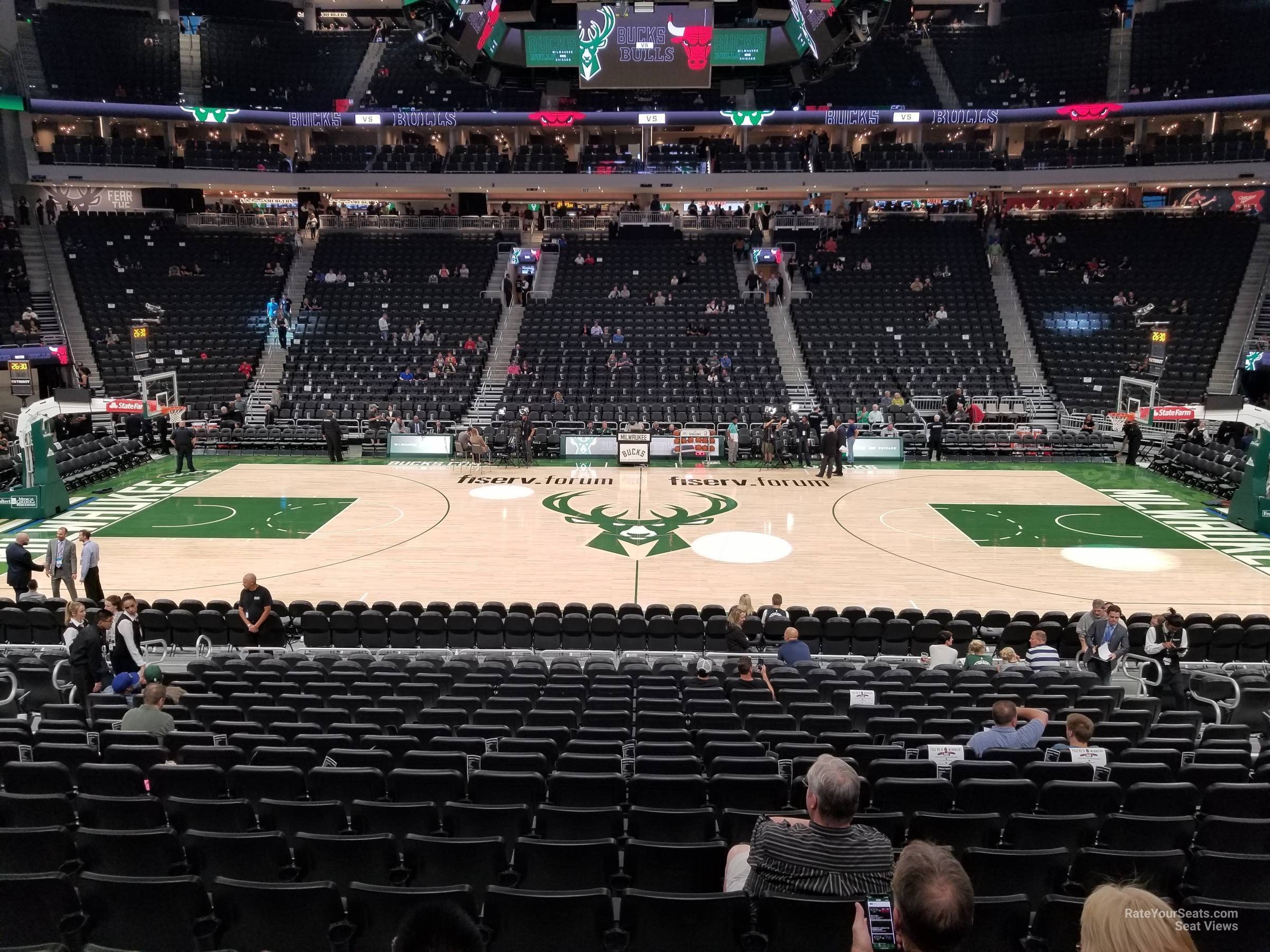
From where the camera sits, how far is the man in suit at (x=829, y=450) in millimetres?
25016

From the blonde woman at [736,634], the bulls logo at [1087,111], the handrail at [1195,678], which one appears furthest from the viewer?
the bulls logo at [1087,111]

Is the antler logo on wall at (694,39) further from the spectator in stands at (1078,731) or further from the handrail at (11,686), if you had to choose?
the spectator in stands at (1078,731)

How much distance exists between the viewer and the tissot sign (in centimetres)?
2005

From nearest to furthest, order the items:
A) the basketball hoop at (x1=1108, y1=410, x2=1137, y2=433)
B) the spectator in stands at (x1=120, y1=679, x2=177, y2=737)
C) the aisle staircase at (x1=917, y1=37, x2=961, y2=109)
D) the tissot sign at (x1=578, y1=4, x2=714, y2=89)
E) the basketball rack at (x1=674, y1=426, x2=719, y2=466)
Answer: the spectator in stands at (x1=120, y1=679, x2=177, y2=737) < the tissot sign at (x1=578, y1=4, x2=714, y2=89) < the basketball hoop at (x1=1108, y1=410, x2=1137, y2=433) < the basketball rack at (x1=674, y1=426, x2=719, y2=466) < the aisle staircase at (x1=917, y1=37, x2=961, y2=109)

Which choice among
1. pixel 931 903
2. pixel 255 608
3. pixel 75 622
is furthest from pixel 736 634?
pixel 931 903

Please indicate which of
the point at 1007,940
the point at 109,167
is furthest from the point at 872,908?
the point at 109,167

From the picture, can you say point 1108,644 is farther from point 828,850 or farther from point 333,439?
point 333,439

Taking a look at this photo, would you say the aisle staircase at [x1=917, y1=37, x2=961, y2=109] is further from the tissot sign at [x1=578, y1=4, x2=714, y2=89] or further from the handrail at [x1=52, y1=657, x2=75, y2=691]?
the handrail at [x1=52, y1=657, x2=75, y2=691]

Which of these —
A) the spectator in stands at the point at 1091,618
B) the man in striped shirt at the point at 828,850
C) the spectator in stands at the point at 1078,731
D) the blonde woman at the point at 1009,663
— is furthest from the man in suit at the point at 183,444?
the man in striped shirt at the point at 828,850

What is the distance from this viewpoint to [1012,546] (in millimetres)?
18328

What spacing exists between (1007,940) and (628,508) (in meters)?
17.3

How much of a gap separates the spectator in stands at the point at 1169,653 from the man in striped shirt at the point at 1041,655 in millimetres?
1147

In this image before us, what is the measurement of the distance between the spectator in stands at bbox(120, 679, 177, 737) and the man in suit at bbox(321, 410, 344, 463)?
2044 cm

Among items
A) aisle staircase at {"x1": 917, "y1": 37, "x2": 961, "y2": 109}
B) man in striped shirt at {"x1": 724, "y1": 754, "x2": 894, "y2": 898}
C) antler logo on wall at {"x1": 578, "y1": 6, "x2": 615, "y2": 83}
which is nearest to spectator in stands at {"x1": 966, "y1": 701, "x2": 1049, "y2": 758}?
man in striped shirt at {"x1": 724, "y1": 754, "x2": 894, "y2": 898}
